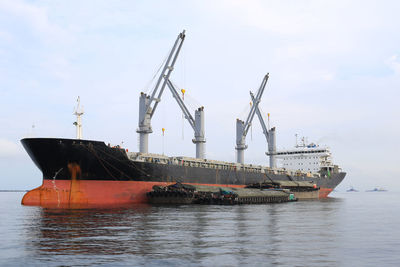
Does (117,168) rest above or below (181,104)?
below

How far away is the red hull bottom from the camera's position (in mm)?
35406

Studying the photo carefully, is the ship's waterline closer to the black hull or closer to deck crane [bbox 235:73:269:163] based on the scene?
the black hull

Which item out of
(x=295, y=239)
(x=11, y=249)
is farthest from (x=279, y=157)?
(x=11, y=249)

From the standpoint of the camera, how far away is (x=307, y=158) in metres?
85.8

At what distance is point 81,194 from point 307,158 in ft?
201

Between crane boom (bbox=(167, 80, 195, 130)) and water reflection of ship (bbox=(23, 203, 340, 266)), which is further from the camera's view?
crane boom (bbox=(167, 80, 195, 130))

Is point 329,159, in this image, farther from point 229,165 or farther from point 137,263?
point 137,263

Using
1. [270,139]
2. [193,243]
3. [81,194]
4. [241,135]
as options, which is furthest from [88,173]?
[270,139]

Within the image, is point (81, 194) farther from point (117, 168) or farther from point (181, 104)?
point (181, 104)

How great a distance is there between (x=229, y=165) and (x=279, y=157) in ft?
111

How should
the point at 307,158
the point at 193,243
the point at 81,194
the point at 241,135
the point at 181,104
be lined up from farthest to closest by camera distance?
the point at 307,158 < the point at 241,135 < the point at 181,104 < the point at 81,194 < the point at 193,243

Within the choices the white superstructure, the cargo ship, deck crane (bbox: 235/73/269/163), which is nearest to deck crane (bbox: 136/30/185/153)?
the cargo ship

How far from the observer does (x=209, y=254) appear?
13.8 m

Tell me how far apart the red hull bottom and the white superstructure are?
55.1 m
